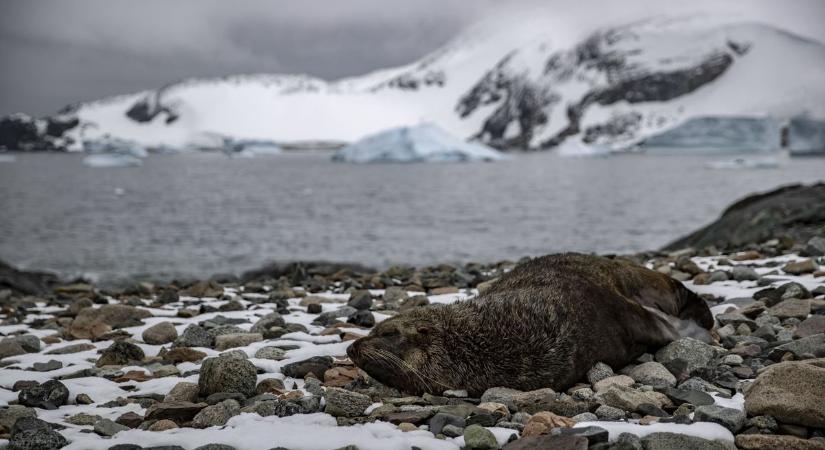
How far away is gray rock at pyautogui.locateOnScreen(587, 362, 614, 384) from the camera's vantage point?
4.47 m

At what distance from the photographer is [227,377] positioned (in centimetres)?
440

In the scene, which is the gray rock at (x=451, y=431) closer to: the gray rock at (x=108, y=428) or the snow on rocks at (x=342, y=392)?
the snow on rocks at (x=342, y=392)

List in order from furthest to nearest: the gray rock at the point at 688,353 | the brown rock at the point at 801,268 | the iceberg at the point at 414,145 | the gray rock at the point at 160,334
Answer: the iceberg at the point at 414,145 → the brown rock at the point at 801,268 → the gray rock at the point at 160,334 → the gray rock at the point at 688,353

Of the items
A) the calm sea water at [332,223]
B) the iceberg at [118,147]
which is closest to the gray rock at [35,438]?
the calm sea water at [332,223]

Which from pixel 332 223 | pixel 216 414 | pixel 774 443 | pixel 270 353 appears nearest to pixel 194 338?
pixel 270 353

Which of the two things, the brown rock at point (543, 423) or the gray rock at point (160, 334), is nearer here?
the brown rock at point (543, 423)

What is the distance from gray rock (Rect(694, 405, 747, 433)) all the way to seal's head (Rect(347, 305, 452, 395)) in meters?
1.43

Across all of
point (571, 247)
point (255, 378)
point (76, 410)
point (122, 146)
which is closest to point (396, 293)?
point (255, 378)

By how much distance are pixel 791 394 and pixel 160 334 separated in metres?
4.71

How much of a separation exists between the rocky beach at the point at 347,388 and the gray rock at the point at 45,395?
0.04 feet

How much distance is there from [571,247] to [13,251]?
16.2 metres

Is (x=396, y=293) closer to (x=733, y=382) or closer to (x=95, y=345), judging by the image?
(x=95, y=345)

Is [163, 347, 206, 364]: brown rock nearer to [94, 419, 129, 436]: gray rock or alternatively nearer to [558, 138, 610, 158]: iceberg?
[94, 419, 129, 436]: gray rock

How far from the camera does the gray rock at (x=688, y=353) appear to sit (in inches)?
189
